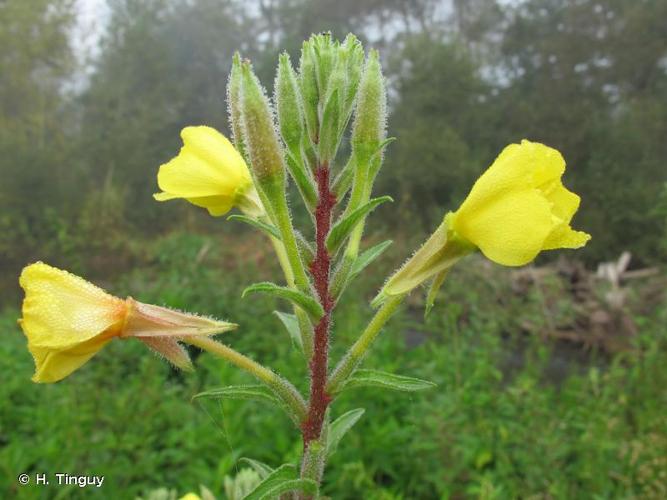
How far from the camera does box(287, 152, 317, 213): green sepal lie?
77 centimetres

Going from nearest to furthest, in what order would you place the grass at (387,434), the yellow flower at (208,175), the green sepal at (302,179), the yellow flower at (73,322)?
the yellow flower at (73,322), the green sepal at (302,179), the yellow flower at (208,175), the grass at (387,434)

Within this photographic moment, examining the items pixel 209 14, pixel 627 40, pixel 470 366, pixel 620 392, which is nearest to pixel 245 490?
pixel 470 366

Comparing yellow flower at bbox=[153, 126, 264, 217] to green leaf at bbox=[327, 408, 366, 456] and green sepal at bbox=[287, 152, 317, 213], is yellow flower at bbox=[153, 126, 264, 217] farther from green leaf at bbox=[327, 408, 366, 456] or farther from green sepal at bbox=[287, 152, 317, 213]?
green leaf at bbox=[327, 408, 366, 456]

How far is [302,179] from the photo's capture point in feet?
2.58

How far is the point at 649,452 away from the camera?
6.51ft

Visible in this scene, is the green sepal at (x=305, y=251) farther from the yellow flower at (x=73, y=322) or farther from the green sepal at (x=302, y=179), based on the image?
the yellow flower at (x=73, y=322)

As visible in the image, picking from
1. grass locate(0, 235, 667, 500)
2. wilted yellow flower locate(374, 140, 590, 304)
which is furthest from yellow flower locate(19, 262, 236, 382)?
grass locate(0, 235, 667, 500)

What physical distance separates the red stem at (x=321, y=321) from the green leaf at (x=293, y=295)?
0.03 m

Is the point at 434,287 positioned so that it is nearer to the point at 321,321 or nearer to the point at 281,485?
the point at 321,321

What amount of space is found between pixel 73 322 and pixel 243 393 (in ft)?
0.77

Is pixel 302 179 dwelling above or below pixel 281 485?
above

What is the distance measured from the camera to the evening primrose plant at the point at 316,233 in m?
0.68

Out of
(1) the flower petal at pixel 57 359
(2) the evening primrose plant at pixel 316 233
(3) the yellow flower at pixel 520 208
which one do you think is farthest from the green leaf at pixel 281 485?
(3) the yellow flower at pixel 520 208

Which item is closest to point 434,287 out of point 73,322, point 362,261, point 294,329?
point 362,261
